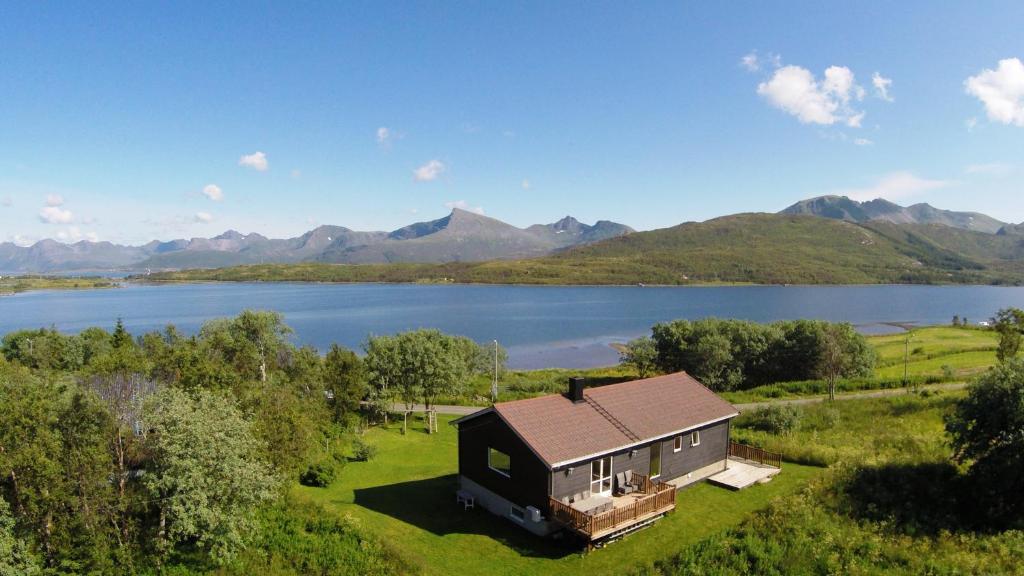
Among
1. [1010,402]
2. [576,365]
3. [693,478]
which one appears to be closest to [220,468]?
[693,478]

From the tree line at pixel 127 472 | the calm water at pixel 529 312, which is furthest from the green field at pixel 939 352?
the tree line at pixel 127 472

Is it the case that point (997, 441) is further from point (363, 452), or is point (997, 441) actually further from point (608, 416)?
point (363, 452)

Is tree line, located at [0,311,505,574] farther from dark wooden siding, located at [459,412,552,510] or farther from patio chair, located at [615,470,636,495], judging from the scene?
patio chair, located at [615,470,636,495]

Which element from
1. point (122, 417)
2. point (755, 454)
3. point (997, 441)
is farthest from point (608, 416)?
point (122, 417)

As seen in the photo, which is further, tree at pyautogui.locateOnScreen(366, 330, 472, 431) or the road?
the road

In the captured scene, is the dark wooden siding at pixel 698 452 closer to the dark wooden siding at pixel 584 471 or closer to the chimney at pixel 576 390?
the dark wooden siding at pixel 584 471

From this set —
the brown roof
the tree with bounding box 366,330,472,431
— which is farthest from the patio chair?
the tree with bounding box 366,330,472,431
